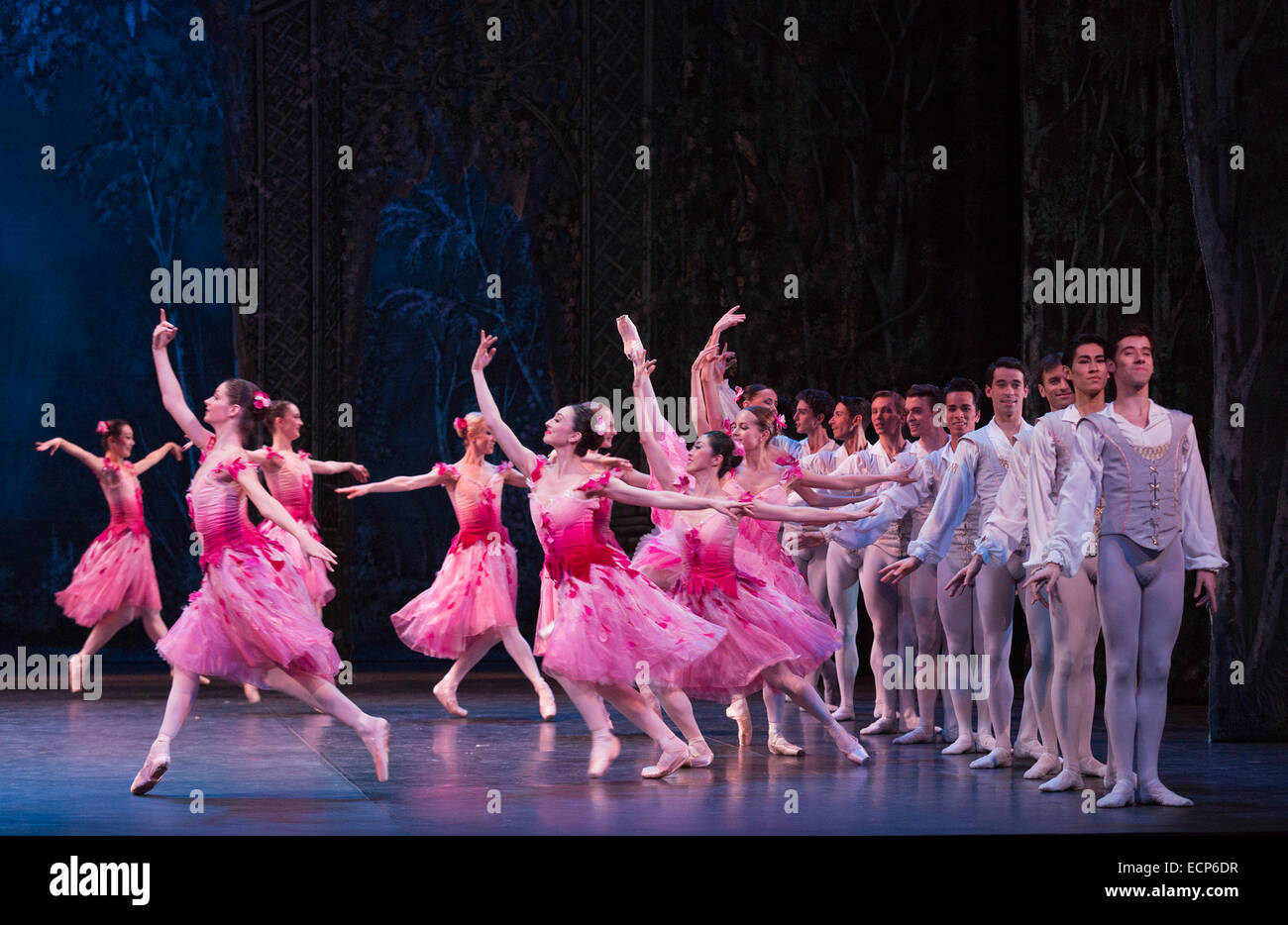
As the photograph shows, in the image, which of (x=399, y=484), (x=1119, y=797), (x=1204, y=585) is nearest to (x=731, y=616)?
(x=1119, y=797)

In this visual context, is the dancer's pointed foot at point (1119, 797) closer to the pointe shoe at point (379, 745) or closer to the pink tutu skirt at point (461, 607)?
the pointe shoe at point (379, 745)

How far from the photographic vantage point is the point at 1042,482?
5.61 m

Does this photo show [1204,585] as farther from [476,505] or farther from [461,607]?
[476,505]

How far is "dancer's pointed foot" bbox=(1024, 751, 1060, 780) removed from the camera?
19.4ft

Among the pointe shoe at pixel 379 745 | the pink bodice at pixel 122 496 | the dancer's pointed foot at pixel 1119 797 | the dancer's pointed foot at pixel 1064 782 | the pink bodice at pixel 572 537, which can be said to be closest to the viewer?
the dancer's pointed foot at pixel 1119 797

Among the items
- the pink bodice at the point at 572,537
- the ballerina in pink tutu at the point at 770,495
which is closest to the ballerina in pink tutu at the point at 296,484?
the ballerina in pink tutu at the point at 770,495

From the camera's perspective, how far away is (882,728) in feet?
25.1

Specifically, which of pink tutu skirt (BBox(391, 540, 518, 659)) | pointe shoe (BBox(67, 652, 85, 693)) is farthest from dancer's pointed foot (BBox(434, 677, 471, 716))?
pointe shoe (BBox(67, 652, 85, 693))

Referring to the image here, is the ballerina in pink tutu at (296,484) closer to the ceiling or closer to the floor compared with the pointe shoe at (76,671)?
closer to the ceiling

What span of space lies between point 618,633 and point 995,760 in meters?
1.66

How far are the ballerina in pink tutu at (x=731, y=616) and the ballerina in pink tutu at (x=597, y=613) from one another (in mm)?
298

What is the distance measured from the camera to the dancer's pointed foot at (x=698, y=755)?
250 inches

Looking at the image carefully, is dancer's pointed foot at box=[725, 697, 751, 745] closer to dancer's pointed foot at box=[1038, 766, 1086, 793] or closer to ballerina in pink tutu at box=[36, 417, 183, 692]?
dancer's pointed foot at box=[1038, 766, 1086, 793]

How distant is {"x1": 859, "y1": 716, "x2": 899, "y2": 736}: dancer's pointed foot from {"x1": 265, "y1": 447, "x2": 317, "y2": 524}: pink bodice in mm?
3373
